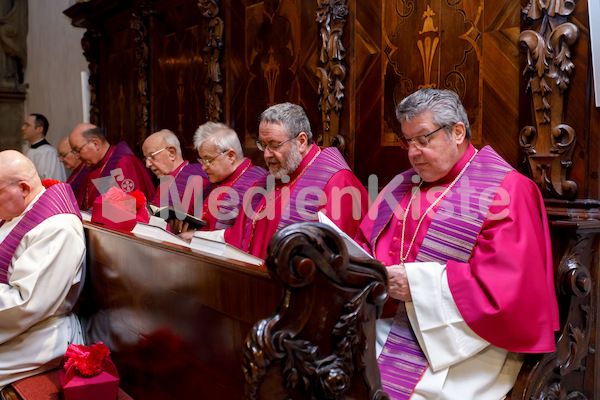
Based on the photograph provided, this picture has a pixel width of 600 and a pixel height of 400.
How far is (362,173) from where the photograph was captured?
4176 millimetres

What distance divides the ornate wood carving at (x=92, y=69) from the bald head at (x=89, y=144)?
1389mm

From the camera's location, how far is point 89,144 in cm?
691

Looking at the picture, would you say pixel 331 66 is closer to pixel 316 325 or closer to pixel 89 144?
pixel 316 325

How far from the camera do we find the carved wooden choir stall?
217cm

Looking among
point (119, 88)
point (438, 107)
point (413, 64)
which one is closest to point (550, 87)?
point (438, 107)

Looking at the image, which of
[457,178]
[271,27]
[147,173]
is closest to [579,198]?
[457,178]

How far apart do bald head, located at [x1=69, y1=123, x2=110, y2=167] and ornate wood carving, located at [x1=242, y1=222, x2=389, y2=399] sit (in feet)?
18.6

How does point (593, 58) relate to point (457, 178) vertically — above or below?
above

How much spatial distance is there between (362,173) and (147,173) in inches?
131

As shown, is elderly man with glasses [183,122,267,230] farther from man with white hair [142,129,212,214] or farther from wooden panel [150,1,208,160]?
wooden panel [150,1,208,160]

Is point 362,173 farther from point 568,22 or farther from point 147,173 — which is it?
point 147,173

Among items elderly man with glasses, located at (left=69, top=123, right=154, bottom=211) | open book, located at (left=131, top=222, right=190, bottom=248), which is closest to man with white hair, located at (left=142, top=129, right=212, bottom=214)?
elderly man with glasses, located at (left=69, top=123, right=154, bottom=211)

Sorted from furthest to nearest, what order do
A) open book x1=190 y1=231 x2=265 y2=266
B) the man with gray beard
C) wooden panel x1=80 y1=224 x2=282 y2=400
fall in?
the man with gray beard
open book x1=190 y1=231 x2=265 y2=266
wooden panel x1=80 y1=224 x2=282 y2=400

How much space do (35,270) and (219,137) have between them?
7.07 feet
